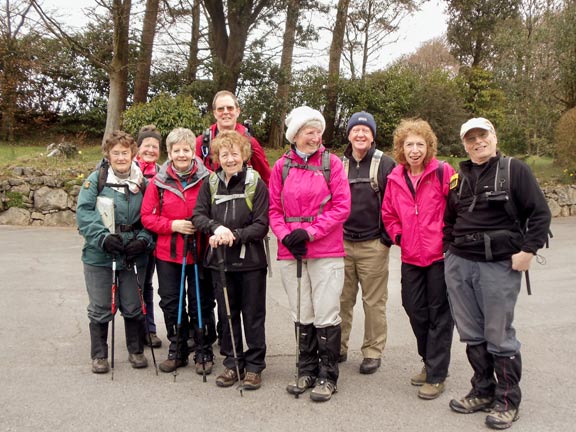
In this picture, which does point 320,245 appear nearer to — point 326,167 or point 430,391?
point 326,167

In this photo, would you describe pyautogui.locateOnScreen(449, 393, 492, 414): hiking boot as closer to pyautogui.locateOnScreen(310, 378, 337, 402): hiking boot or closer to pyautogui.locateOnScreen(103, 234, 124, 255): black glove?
pyautogui.locateOnScreen(310, 378, 337, 402): hiking boot

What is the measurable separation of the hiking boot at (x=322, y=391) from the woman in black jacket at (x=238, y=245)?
46 centimetres

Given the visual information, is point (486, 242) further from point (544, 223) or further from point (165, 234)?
point (165, 234)

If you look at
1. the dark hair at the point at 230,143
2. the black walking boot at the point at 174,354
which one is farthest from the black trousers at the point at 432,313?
the black walking boot at the point at 174,354

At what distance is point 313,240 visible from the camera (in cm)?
412

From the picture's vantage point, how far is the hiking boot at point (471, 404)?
3.89 metres

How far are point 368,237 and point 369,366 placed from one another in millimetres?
1034

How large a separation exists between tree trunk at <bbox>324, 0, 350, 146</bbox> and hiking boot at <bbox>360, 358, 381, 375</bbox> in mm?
14649

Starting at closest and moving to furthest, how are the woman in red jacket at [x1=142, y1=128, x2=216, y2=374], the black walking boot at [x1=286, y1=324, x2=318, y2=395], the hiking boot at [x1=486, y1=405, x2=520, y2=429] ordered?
the hiking boot at [x1=486, y1=405, x2=520, y2=429] < the black walking boot at [x1=286, y1=324, x2=318, y2=395] < the woman in red jacket at [x1=142, y1=128, x2=216, y2=374]

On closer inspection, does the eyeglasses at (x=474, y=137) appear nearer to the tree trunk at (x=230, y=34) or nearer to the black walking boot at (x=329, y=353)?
the black walking boot at (x=329, y=353)

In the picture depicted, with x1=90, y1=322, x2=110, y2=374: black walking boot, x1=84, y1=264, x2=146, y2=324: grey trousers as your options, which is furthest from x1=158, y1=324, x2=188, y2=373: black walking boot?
x1=90, y1=322, x2=110, y2=374: black walking boot

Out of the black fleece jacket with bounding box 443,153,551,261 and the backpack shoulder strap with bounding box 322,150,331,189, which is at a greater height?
the backpack shoulder strap with bounding box 322,150,331,189

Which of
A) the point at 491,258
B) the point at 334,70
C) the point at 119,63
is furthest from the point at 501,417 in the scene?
the point at 334,70

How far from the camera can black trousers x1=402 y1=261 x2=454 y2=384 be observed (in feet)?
13.7
